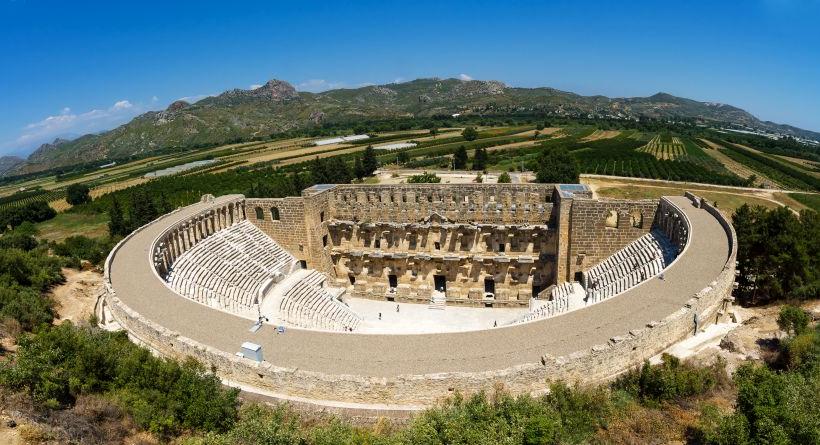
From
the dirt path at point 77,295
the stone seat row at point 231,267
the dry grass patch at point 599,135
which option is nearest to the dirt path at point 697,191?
the stone seat row at point 231,267

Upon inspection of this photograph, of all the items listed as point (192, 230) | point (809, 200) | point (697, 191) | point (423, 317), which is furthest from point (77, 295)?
point (809, 200)

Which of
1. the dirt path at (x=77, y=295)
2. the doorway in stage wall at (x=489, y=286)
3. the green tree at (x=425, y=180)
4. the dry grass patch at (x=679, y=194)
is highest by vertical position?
the green tree at (x=425, y=180)

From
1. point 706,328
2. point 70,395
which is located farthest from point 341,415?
point 706,328

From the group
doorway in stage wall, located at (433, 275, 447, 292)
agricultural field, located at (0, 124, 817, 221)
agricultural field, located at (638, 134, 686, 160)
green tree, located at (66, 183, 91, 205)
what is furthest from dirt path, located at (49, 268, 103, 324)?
agricultural field, located at (638, 134, 686, 160)

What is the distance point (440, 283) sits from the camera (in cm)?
3284

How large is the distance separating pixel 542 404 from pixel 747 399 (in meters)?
4.83

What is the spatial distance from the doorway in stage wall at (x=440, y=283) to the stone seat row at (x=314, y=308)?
6.58 meters

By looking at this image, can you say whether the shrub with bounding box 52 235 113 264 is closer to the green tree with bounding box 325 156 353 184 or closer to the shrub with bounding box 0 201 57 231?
the green tree with bounding box 325 156 353 184

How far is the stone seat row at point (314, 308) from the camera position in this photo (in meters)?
25.0

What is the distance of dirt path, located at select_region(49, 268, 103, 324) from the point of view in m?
23.1

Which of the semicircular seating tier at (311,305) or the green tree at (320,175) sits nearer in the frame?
the semicircular seating tier at (311,305)

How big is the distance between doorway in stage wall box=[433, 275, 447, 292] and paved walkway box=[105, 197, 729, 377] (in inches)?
614

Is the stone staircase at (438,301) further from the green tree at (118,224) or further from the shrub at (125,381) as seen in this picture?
the green tree at (118,224)

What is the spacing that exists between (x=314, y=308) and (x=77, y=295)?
1352cm
